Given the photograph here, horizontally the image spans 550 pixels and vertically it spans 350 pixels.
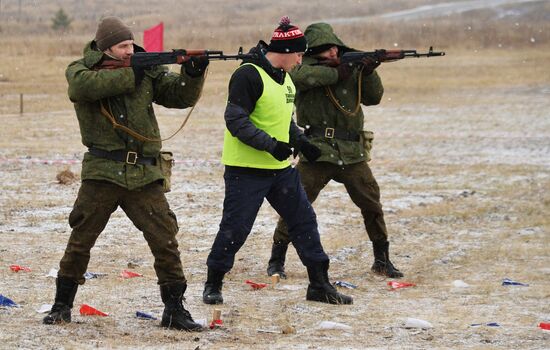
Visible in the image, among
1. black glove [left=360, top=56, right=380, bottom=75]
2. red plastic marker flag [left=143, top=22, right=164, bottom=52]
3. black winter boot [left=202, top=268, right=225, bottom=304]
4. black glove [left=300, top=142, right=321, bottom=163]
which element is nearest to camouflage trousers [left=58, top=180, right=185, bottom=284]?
black winter boot [left=202, top=268, right=225, bottom=304]

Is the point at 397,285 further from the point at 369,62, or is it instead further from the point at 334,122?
the point at 369,62

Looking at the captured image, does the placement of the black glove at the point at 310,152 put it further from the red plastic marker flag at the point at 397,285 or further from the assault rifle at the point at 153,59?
the red plastic marker flag at the point at 397,285

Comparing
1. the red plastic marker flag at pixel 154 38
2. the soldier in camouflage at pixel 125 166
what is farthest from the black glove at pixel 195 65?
the red plastic marker flag at pixel 154 38

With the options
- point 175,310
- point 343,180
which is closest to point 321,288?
point 343,180

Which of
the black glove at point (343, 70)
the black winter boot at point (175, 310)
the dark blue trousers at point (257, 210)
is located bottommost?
the black winter boot at point (175, 310)

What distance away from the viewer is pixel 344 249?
435 inches

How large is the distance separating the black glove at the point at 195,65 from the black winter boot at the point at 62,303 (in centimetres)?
148

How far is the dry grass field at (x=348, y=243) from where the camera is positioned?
716cm

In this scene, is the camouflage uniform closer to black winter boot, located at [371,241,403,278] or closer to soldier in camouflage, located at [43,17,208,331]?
soldier in camouflage, located at [43,17,208,331]

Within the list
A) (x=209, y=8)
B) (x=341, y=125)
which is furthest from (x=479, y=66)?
(x=209, y=8)

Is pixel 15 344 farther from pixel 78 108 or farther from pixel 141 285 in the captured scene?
pixel 141 285

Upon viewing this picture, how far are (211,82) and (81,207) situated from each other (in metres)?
28.7

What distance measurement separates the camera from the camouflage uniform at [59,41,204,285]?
6891 mm

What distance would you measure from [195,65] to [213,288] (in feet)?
6.21
